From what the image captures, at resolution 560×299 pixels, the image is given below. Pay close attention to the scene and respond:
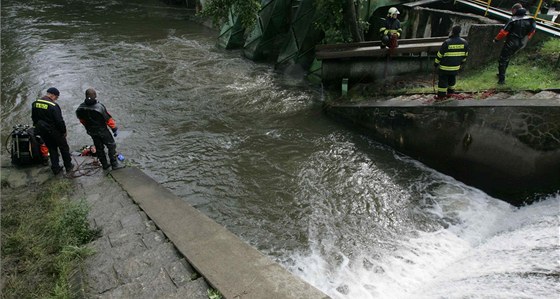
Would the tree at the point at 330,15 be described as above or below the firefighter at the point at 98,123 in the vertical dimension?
above

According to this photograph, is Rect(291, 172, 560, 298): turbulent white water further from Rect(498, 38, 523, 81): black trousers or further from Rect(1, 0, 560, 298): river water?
Rect(498, 38, 523, 81): black trousers

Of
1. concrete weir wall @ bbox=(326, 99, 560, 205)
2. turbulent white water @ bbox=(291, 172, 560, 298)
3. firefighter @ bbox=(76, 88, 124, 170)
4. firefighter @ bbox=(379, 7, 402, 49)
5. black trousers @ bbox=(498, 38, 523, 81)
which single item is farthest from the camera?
firefighter @ bbox=(379, 7, 402, 49)

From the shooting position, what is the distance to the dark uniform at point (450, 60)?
7.18m

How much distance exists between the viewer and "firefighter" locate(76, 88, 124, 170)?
21.2 feet

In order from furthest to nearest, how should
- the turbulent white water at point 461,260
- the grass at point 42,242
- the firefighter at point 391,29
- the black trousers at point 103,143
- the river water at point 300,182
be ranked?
the firefighter at point 391,29 < the black trousers at point 103,143 < the river water at point 300,182 < the turbulent white water at point 461,260 < the grass at point 42,242

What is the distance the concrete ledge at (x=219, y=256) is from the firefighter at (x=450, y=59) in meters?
5.47

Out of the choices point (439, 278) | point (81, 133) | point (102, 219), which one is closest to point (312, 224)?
point (439, 278)

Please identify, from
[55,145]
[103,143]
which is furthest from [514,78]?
[55,145]

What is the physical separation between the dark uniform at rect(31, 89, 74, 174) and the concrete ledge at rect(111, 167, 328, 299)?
1.86 meters

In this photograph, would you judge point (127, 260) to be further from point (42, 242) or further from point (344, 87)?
point (344, 87)

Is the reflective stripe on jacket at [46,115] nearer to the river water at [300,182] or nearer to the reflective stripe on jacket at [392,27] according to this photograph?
the river water at [300,182]

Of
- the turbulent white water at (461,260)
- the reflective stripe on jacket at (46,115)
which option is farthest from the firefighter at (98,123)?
the turbulent white water at (461,260)

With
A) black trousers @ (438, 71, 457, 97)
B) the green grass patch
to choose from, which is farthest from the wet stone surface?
the green grass patch

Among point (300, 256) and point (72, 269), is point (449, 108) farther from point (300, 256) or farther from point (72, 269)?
point (72, 269)
